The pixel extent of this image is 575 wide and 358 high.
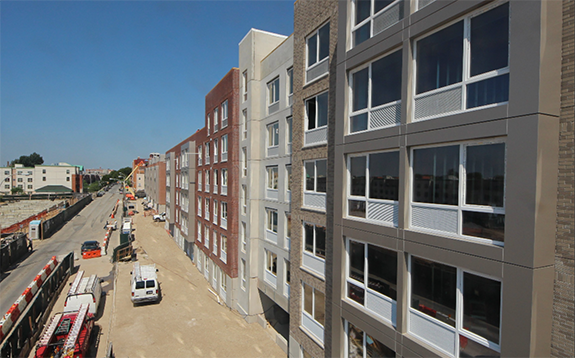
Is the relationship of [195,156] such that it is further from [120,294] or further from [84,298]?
[84,298]

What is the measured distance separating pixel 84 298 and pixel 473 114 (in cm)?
2263

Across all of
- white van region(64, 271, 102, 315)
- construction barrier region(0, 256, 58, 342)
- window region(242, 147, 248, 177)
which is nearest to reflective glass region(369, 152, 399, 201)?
window region(242, 147, 248, 177)

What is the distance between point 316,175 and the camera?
467 inches

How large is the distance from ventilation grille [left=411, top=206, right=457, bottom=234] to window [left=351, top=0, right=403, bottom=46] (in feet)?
14.9

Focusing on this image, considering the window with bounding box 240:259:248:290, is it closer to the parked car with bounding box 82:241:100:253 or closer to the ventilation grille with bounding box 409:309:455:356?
the ventilation grille with bounding box 409:309:455:356

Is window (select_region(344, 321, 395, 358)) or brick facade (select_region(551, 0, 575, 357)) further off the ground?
brick facade (select_region(551, 0, 575, 357))

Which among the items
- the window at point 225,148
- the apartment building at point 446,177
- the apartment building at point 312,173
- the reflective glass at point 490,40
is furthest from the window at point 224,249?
the reflective glass at point 490,40

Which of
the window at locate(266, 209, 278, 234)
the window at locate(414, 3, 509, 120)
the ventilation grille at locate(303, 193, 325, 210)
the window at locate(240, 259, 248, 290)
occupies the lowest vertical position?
the window at locate(240, 259, 248, 290)

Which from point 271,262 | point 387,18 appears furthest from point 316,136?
point 271,262

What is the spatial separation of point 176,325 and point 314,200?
535 inches

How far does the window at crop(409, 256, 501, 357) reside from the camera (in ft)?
17.4

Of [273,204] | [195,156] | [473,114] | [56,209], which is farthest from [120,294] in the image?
[56,209]

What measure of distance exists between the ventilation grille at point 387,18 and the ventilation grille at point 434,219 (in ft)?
14.9

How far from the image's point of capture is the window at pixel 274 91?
55.4ft
